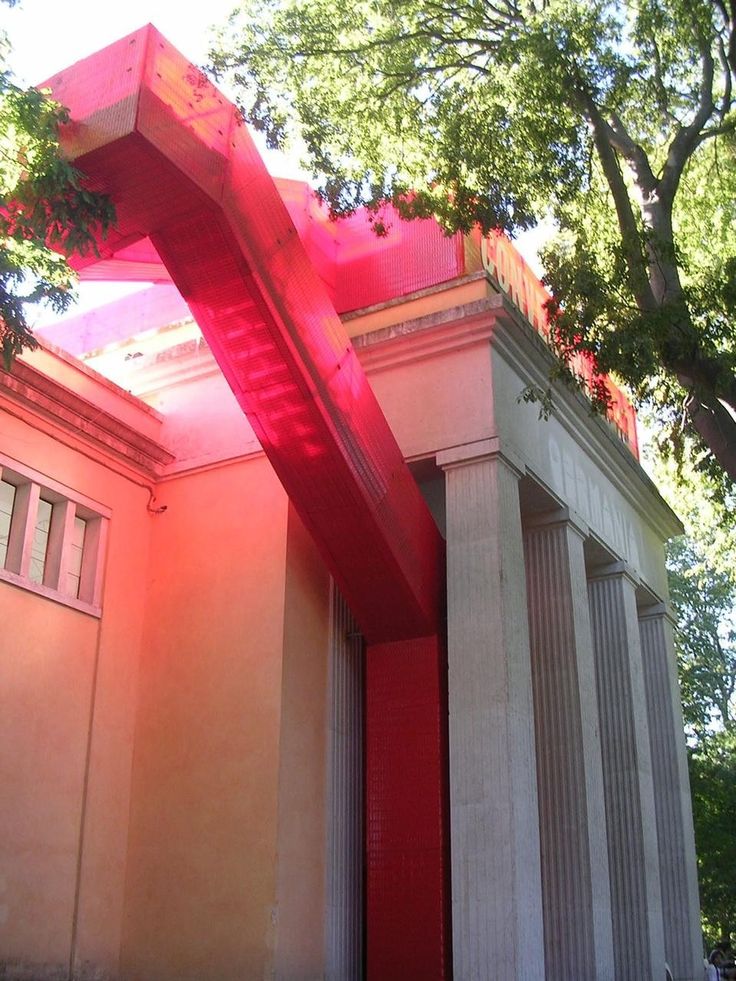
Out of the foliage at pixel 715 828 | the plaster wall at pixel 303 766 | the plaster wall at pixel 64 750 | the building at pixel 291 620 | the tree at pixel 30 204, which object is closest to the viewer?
the tree at pixel 30 204

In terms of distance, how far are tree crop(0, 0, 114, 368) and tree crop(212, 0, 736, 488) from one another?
383cm

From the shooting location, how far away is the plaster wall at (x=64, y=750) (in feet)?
36.1

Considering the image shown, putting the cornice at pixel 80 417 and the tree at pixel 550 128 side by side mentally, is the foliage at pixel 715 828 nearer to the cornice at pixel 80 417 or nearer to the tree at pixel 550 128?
the tree at pixel 550 128

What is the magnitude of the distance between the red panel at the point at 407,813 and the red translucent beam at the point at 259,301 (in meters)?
0.46

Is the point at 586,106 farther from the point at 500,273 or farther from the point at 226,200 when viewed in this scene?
the point at 226,200

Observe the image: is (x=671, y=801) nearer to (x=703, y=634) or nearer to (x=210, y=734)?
(x=210, y=734)

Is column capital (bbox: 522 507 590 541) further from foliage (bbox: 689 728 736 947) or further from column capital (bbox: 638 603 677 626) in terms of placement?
foliage (bbox: 689 728 736 947)

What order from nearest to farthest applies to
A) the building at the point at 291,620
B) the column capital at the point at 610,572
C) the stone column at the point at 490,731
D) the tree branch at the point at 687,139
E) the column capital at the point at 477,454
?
the stone column at the point at 490,731
the building at the point at 291,620
the tree branch at the point at 687,139
the column capital at the point at 477,454
the column capital at the point at 610,572

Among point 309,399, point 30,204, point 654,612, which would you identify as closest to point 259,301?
point 309,399

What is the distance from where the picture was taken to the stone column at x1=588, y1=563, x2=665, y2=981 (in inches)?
539

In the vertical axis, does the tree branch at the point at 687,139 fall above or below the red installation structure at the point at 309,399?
above

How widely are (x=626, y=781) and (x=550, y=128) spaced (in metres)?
8.52

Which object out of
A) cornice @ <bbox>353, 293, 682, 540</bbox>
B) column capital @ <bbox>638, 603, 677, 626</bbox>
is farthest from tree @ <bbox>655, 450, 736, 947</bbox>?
cornice @ <bbox>353, 293, 682, 540</bbox>

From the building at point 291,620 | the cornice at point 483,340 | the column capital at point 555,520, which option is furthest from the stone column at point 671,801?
the cornice at point 483,340
